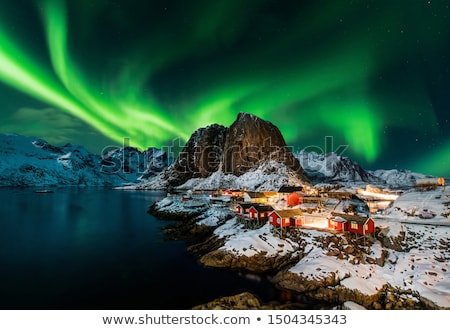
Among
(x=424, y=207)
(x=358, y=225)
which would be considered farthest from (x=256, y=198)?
(x=358, y=225)

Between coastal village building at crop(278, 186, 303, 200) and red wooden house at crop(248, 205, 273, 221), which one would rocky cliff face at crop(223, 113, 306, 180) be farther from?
red wooden house at crop(248, 205, 273, 221)

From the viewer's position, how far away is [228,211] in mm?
57844

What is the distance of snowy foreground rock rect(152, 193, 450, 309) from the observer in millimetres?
22125

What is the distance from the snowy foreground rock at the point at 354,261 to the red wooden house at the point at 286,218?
117 cm

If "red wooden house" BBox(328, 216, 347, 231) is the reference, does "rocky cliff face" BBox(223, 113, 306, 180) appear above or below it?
above

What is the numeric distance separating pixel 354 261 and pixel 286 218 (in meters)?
11.0

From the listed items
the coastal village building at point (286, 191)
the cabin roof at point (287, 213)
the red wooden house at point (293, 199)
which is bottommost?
the cabin roof at point (287, 213)

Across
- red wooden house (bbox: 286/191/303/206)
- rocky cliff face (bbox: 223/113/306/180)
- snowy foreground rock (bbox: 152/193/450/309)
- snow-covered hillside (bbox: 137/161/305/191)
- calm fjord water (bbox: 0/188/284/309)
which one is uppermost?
rocky cliff face (bbox: 223/113/306/180)

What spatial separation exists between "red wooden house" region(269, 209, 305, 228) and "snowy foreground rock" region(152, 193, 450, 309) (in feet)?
3.84

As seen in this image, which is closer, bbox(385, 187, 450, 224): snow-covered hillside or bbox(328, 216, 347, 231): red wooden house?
bbox(328, 216, 347, 231): red wooden house

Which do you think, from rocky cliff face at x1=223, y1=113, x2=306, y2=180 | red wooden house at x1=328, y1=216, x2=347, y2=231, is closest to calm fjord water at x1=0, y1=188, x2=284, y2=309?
red wooden house at x1=328, y1=216, x2=347, y2=231

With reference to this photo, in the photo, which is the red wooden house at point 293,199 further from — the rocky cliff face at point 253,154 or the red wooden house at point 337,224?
the rocky cliff face at point 253,154

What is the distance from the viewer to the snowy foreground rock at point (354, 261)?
871 inches

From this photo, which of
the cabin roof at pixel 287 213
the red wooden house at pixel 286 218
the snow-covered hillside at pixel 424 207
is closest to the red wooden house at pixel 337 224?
the red wooden house at pixel 286 218
